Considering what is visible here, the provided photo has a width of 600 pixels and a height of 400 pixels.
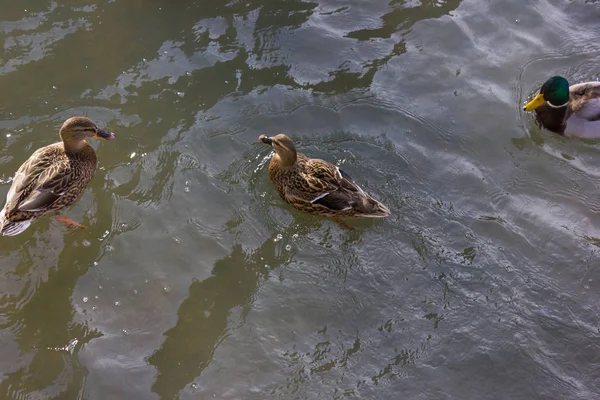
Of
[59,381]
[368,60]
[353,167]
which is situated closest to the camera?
[59,381]

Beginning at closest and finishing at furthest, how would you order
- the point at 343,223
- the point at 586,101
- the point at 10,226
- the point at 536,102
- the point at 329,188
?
the point at 10,226, the point at 329,188, the point at 343,223, the point at 536,102, the point at 586,101

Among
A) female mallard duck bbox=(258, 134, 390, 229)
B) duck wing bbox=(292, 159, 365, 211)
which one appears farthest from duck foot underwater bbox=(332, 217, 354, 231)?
duck wing bbox=(292, 159, 365, 211)

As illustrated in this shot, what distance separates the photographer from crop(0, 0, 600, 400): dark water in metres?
4.58

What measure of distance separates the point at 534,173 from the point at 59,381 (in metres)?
5.82

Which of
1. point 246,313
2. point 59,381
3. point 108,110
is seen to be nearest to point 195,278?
point 246,313

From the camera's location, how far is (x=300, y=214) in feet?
18.9

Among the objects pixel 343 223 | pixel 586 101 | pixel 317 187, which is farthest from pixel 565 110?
pixel 317 187

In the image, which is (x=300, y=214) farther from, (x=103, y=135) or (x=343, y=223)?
(x=103, y=135)

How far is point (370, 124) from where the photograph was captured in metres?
6.45

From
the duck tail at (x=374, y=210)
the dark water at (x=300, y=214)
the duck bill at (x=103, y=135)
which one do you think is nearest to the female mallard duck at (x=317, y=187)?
the duck tail at (x=374, y=210)

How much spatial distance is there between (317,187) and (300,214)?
470 millimetres

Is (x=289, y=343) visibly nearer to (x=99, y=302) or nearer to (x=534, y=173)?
(x=99, y=302)

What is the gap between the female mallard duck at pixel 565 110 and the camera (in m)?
6.55

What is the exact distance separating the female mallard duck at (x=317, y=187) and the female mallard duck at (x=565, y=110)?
2881 mm
